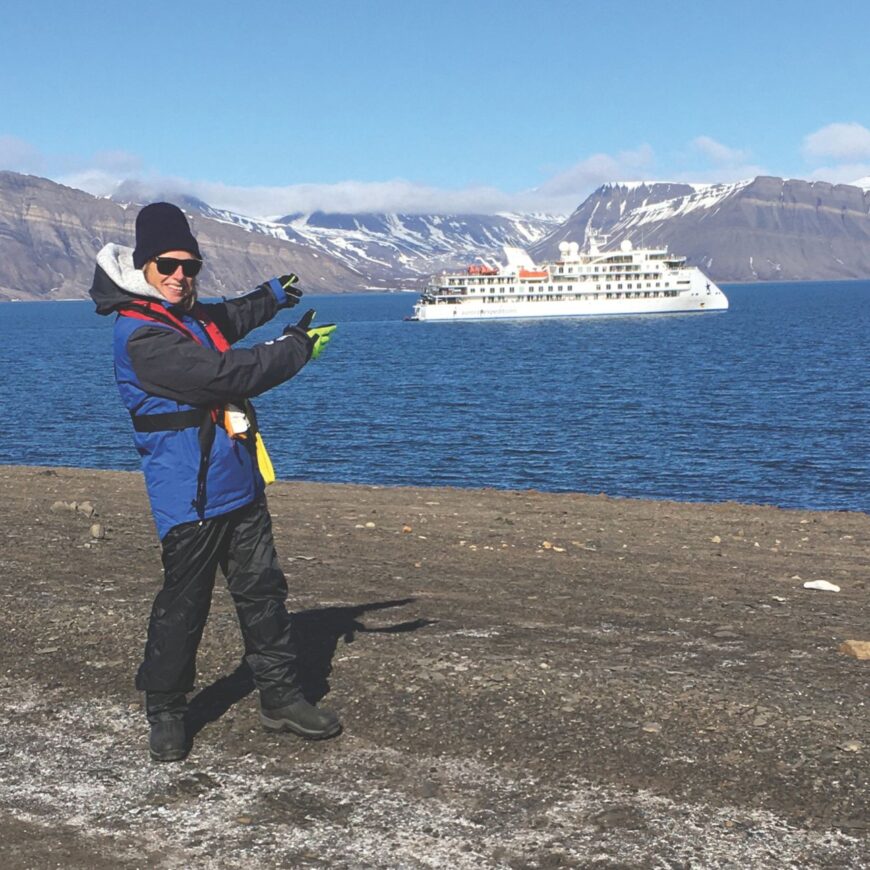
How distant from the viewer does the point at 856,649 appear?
19.7 ft

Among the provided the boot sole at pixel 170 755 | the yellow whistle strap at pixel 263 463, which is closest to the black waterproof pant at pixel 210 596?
the yellow whistle strap at pixel 263 463

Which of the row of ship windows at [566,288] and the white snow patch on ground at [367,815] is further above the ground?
the row of ship windows at [566,288]

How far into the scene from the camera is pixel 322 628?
6418 mm

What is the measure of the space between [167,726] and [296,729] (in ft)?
1.62

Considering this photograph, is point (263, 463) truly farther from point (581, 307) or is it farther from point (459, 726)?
point (581, 307)

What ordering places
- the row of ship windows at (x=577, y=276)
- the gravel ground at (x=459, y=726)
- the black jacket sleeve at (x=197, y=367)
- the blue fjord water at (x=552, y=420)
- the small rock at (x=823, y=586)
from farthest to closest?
the row of ship windows at (x=577, y=276) < the blue fjord water at (x=552, y=420) < the small rock at (x=823, y=586) < the black jacket sleeve at (x=197, y=367) < the gravel ground at (x=459, y=726)

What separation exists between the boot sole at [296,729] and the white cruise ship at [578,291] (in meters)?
127

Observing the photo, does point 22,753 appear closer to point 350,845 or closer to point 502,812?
point 350,845

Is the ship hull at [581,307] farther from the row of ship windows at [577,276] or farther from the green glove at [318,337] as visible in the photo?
the green glove at [318,337]

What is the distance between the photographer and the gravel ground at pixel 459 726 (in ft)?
12.5

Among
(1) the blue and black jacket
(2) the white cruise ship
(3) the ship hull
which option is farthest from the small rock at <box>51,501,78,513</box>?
(3) the ship hull

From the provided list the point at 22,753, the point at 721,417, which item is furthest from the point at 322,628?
the point at 721,417

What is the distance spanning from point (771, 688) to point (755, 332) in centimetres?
9666

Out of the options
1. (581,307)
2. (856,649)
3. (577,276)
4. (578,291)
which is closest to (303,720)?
(856,649)
